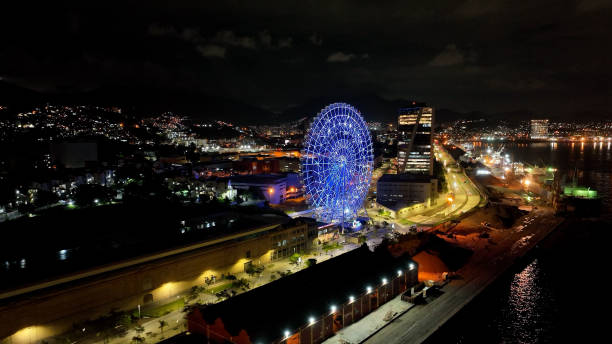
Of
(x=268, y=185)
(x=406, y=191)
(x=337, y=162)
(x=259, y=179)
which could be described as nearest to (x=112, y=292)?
(x=337, y=162)

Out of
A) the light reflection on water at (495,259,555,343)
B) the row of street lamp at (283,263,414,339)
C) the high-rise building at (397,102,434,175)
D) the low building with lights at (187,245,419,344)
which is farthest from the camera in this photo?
the high-rise building at (397,102,434,175)

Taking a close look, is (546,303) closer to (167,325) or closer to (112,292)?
(167,325)

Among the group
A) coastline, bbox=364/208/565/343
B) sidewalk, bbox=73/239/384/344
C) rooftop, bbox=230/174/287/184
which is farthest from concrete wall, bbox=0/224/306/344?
rooftop, bbox=230/174/287/184

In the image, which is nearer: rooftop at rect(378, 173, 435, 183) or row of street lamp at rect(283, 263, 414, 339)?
row of street lamp at rect(283, 263, 414, 339)

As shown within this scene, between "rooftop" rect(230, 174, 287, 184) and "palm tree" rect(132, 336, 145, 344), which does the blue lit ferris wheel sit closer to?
"rooftop" rect(230, 174, 287, 184)

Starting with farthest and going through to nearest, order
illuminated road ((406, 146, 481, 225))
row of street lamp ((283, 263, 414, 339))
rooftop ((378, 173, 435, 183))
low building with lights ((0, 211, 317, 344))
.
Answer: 1. rooftop ((378, 173, 435, 183))
2. illuminated road ((406, 146, 481, 225))
3. low building with lights ((0, 211, 317, 344))
4. row of street lamp ((283, 263, 414, 339))

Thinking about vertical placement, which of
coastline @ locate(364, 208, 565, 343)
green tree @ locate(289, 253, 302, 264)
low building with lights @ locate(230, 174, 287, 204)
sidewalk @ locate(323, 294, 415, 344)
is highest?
low building with lights @ locate(230, 174, 287, 204)

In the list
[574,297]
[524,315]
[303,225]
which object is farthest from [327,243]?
[574,297]
